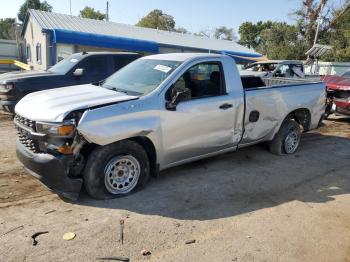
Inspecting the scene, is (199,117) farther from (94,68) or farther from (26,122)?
(94,68)

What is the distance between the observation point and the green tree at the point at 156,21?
5838 centimetres

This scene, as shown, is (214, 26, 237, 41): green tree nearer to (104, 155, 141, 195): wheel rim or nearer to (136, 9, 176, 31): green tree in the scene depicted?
(136, 9, 176, 31): green tree

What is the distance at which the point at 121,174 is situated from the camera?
15.1 ft

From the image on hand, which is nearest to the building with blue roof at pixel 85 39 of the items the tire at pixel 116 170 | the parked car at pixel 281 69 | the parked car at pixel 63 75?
the parked car at pixel 281 69

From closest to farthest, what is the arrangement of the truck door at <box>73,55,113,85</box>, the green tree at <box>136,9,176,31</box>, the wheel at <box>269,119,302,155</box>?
the wheel at <box>269,119,302,155</box>, the truck door at <box>73,55,113,85</box>, the green tree at <box>136,9,176,31</box>

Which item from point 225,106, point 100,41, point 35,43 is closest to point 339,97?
point 225,106

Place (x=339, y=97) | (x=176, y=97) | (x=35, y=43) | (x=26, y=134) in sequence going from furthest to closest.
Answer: (x=35, y=43) → (x=339, y=97) → (x=176, y=97) → (x=26, y=134)

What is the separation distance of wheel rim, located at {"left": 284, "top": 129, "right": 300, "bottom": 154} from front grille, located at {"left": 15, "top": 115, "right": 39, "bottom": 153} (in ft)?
15.4

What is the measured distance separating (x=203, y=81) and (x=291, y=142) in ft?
9.01

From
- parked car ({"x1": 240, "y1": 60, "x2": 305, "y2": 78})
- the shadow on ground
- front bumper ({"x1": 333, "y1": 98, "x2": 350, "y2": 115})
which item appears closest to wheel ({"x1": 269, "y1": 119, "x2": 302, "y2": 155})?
the shadow on ground

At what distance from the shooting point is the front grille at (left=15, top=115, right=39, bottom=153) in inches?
169

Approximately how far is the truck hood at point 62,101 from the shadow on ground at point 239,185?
116 centimetres

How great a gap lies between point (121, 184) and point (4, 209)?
1.40 meters

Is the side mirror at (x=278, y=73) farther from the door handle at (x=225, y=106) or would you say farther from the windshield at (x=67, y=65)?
the door handle at (x=225, y=106)
